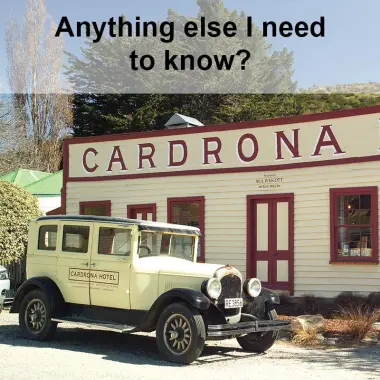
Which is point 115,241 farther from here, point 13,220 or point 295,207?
point 13,220

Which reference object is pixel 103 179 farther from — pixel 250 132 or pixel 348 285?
pixel 348 285

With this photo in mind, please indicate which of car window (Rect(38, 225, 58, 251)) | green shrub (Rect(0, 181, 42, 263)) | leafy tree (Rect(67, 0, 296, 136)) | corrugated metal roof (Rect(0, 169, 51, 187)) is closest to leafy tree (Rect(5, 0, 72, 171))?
leafy tree (Rect(67, 0, 296, 136))

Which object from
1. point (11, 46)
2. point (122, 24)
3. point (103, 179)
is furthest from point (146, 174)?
point (11, 46)

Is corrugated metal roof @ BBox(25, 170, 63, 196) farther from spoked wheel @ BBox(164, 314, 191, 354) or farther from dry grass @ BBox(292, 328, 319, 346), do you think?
spoked wheel @ BBox(164, 314, 191, 354)

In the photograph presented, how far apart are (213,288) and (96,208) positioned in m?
10.1

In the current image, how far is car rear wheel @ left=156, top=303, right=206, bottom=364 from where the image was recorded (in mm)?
8828

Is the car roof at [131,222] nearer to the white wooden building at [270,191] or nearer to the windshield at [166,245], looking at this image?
the windshield at [166,245]

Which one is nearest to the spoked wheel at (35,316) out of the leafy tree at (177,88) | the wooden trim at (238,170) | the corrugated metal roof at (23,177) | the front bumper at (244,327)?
the front bumper at (244,327)

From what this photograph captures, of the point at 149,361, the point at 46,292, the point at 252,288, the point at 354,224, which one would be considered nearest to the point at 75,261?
the point at 46,292

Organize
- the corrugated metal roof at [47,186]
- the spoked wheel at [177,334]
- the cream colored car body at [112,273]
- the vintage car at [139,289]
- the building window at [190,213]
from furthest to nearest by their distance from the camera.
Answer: the corrugated metal roof at [47,186] → the building window at [190,213] → the cream colored car body at [112,273] → the vintage car at [139,289] → the spoked wheel at [177,334]

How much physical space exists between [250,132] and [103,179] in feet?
15.3

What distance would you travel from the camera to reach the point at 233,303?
31.4 ft

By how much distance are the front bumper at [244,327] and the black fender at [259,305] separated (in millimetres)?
328

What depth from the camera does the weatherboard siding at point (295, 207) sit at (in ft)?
47.8
